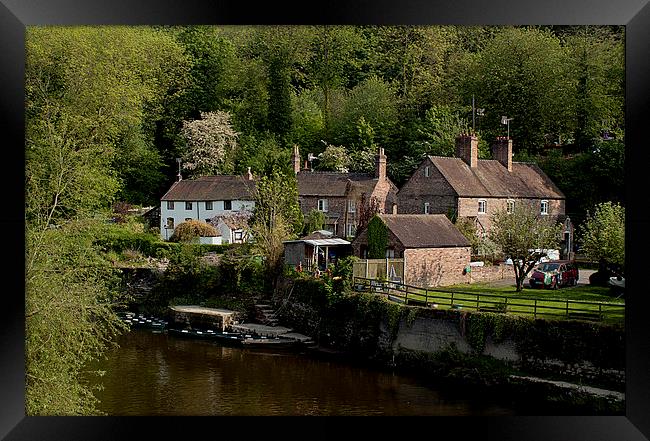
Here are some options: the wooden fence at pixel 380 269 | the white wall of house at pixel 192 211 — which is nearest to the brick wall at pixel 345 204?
the white wall of house at pixel 192 211

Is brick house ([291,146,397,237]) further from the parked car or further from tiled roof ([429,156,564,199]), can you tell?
the parked car

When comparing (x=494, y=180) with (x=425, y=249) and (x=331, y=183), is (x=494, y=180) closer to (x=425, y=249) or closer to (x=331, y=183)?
(x=425, y=249)

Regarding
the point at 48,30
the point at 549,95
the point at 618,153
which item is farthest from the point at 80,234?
the point at 549,95

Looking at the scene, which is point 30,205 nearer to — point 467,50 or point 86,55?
point 86,55

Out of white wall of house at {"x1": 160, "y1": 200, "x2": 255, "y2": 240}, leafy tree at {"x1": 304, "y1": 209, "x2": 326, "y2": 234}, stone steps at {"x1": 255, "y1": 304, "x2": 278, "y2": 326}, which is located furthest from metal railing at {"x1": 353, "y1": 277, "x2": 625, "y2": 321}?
white wall of house at {"x1": 160, "y1": 200, "x2": 255, "y2": 240}

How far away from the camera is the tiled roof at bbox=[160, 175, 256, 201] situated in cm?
2086

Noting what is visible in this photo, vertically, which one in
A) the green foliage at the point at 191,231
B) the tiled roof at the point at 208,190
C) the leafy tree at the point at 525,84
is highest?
the leafy tree at the point at 525,84

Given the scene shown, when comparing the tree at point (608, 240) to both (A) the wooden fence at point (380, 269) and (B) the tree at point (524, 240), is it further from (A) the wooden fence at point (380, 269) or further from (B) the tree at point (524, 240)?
(A) the wooden fence at point (380, 269)

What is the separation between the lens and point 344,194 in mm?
19812

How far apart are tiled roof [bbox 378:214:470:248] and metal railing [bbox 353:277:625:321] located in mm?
1131

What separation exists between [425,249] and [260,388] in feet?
16.0

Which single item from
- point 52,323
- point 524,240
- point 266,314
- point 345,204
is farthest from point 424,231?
point 52,323
